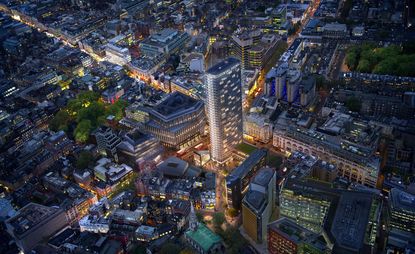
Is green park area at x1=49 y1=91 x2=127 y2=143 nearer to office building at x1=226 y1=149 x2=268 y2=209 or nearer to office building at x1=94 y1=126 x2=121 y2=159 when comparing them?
office building at x1=94 y1=126 x2=121 y2=159

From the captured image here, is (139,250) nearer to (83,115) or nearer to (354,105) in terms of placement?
(83,115)

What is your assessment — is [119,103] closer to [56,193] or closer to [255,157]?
[56,193]

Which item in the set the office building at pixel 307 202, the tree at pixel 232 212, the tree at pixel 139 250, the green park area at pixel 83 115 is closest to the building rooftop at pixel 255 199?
the office building at pixel 307 202

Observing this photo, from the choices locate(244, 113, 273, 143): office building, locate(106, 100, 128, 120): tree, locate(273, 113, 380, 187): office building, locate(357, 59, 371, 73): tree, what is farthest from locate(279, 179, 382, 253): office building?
locate(357, 59, 371, 73): tree

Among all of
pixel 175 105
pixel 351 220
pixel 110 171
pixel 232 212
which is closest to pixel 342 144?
pixel 351 220

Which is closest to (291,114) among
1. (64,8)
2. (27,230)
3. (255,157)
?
(255,157)
